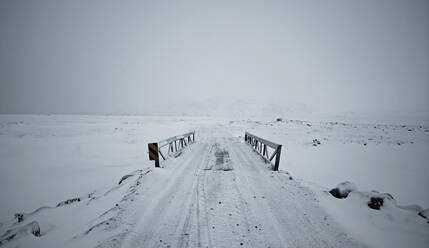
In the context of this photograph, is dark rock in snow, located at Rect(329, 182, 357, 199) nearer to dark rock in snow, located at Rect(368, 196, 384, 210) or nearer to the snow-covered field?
the snow-covered field

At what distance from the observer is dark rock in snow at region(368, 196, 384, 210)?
3811mm

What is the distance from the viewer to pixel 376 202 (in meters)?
3.85

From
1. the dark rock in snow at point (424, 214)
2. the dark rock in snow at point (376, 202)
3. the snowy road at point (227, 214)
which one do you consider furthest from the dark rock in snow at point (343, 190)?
the dark rock in snow at point (424, 214)

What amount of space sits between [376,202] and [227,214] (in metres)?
3.58

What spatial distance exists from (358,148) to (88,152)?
19.6m

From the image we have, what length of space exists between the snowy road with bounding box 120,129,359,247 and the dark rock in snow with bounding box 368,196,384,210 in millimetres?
1214

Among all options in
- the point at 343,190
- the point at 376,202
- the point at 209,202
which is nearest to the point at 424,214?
the point at 376,202

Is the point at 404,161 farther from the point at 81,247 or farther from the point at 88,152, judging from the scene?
the point at 88,152

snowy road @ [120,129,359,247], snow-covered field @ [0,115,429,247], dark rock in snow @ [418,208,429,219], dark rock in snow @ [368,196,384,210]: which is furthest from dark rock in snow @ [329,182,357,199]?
dark rock in snow @ [418,208,429,219]

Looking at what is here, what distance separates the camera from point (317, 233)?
3.09 metres

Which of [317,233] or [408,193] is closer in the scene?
[317,233]

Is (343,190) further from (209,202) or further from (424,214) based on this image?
(209,202)

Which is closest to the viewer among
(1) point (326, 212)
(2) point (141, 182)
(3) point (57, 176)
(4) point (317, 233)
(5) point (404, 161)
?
(4) point (317, 233)

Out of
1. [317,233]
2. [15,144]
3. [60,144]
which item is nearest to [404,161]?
[317,233]
